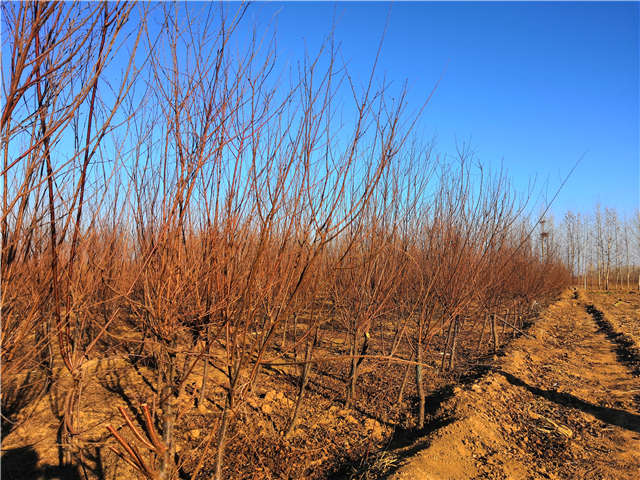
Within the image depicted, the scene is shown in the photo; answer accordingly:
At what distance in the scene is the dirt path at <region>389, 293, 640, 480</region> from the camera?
403cm

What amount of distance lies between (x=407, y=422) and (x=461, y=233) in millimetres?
2459

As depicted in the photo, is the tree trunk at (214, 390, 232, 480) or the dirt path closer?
the tree trunk at (214, 390, 232, 480)

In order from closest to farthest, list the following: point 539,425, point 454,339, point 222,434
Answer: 1. point 222,434
2. point 539,425
3. point 454,339

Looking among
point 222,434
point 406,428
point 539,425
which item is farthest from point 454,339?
point 222,434

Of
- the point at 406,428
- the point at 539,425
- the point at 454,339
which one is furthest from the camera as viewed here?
the point at 454,339

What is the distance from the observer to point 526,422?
5.36m

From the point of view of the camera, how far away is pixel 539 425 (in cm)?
529

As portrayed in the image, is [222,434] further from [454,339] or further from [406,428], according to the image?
[454,339]

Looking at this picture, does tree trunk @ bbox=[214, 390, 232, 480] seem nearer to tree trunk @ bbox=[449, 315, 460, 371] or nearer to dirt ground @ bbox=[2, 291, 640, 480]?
dirt ground @ bbox=[2, 291, 640, 480]

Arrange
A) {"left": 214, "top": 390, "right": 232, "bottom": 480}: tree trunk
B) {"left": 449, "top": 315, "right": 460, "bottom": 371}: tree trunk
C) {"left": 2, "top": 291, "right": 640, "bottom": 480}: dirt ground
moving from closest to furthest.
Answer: {"left": 214, "top": 390, "right": 232, "bottom": 480}: tree trunk
{"left": 2, "top": 291, "right": 640, "bottom": 480}: dirt ground
{"left": 449, "top": 315, "right": 460, "bottom": 371}: tree trunk

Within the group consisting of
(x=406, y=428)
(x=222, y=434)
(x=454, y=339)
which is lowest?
(x=406, y=428)

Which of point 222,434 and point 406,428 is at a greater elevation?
point 222,434

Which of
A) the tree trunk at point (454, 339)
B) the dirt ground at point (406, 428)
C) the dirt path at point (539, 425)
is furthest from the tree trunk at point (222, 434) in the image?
the tree trunk at point (454, 339)

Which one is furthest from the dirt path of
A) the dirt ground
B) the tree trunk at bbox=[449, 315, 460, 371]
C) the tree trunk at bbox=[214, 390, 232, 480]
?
the tree trunk at bbox=[214, 390, 232, 480]
